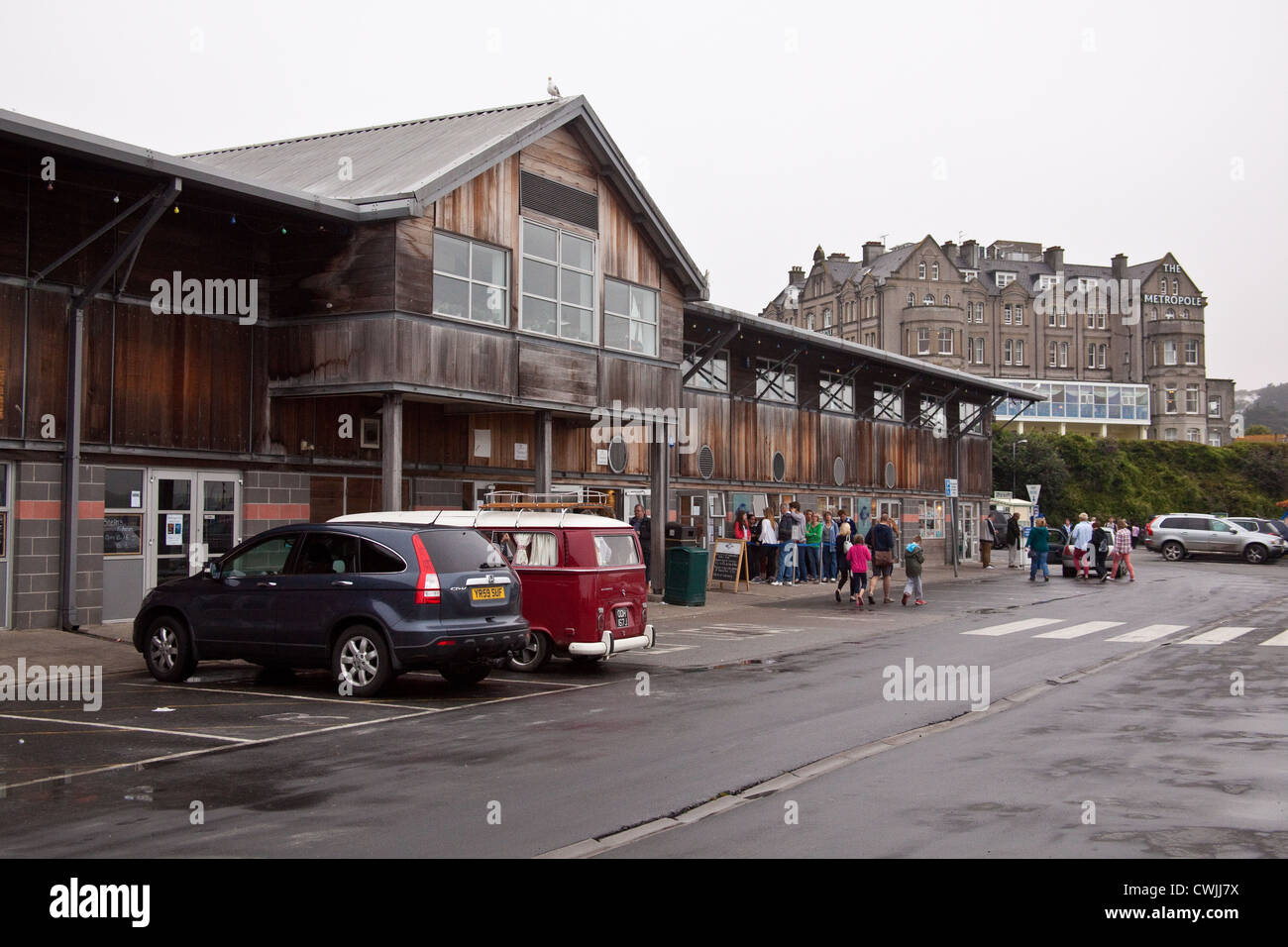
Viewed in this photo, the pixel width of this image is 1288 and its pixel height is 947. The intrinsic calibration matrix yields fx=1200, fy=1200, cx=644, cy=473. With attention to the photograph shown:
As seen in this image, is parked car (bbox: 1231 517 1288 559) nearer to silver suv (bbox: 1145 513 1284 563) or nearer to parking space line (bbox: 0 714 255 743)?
silver suv (bbox: 1145 513 1284 563)

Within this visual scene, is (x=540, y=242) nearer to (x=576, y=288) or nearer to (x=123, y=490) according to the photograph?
(x=576, y=288)

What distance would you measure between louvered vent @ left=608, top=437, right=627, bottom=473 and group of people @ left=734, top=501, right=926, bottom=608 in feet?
9.91

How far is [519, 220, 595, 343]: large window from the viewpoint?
2150cm

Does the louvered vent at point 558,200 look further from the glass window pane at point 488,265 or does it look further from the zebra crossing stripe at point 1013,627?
the zebra crossing stripe at point 1013,627

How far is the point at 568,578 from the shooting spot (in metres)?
14.0

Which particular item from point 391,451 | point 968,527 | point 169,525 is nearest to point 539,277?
point 391,451

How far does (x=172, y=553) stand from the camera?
59.5 ft

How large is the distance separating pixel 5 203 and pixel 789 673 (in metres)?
11.9

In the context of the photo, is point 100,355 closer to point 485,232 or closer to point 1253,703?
point 485,232

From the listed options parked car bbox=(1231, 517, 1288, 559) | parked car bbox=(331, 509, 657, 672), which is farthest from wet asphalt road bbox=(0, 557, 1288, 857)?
parked car bbox=(1231, 517, 1288, 559)

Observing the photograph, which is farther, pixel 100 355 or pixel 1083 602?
pixel 1083 602

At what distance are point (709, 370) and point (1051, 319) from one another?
73.5m

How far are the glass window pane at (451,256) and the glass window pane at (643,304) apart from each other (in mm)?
5056
